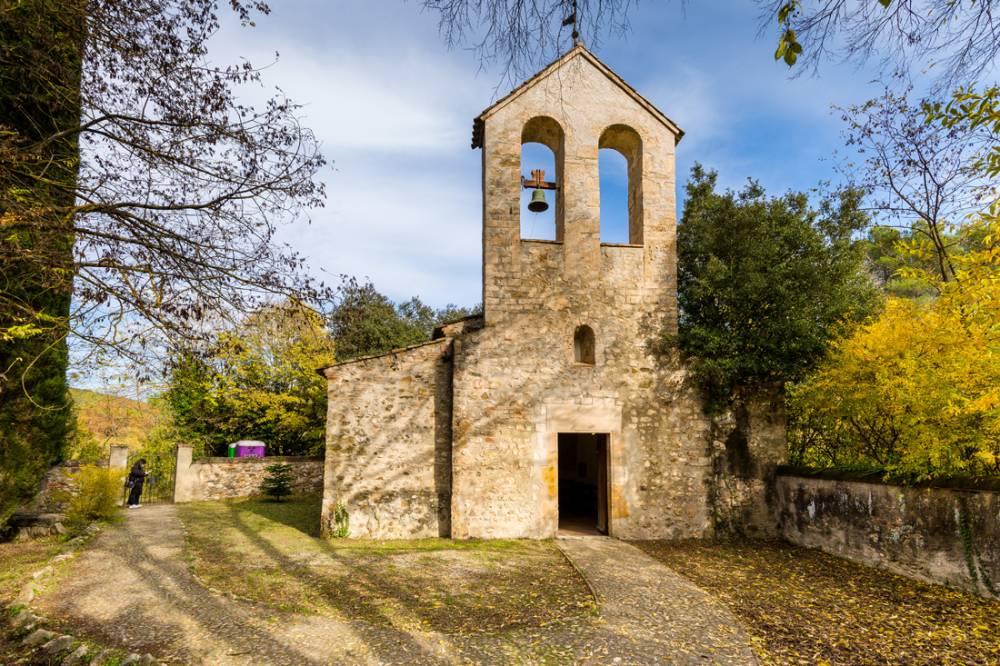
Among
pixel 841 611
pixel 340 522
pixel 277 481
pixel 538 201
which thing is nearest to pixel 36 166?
pixel 340 522

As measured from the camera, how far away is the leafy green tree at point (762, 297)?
362 inches

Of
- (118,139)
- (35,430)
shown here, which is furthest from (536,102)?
(35,430)

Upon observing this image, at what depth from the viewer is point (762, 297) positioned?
9.42 metres

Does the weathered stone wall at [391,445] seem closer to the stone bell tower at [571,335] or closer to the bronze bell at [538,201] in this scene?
the stone bell tower at [571,335]

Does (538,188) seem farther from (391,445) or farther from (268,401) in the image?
(268,401)

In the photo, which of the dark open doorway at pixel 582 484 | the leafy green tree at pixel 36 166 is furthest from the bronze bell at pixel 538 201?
the leafy green tree at pixel 36 166

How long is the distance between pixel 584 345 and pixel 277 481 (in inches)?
401

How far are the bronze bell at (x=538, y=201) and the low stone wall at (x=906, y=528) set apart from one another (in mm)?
6452

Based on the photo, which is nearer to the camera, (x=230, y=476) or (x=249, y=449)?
(x=230, y=476)

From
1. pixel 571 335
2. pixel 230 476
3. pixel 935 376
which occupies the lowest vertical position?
pixel 230 476

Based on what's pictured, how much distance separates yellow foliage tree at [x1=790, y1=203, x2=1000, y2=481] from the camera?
6273mm

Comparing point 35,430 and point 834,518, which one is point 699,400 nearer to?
point 834,518

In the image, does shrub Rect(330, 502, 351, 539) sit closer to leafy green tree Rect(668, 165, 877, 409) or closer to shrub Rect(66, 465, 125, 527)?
shrub Rect(66, 465, 125, 527)

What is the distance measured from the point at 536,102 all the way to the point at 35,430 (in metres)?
10.7
